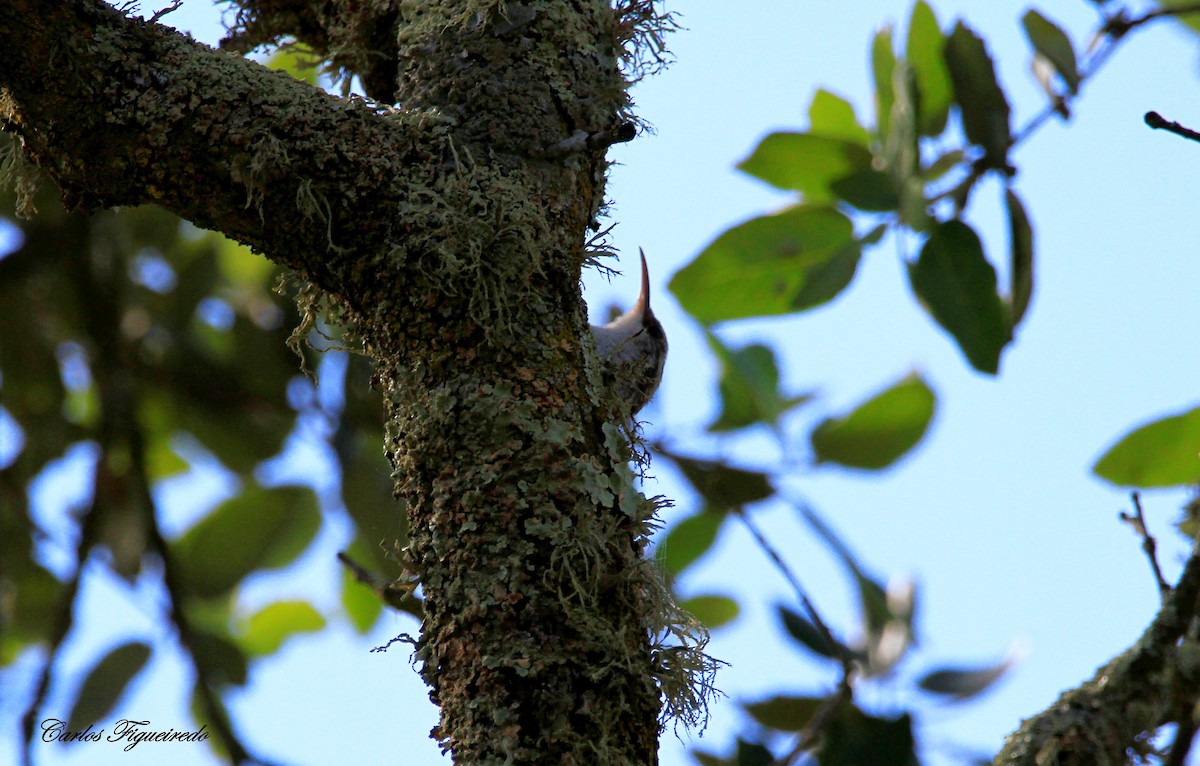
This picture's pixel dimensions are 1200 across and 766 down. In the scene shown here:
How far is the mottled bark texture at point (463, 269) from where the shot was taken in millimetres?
1146

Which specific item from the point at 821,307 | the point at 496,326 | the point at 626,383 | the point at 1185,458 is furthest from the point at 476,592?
the point at 626,383

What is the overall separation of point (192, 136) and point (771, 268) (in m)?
0.94

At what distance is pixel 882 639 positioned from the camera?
1817 millimetres

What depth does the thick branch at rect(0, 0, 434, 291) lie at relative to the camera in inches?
50.2

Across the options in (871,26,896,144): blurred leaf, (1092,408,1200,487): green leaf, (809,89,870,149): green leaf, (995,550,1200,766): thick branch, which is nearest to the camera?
(995,550,1200,766): thick branch

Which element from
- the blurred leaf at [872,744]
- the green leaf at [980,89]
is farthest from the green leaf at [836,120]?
the blurred leaf at [872,744]

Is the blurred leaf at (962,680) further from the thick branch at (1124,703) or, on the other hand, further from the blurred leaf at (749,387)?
the blurred leaf at (749,387)

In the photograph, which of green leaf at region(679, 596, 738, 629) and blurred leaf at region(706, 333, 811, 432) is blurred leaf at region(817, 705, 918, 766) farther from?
green leaf at region(679, 596, 738, 629)

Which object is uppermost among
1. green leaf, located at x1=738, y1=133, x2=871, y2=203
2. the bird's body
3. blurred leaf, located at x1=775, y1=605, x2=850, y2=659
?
the bird's body

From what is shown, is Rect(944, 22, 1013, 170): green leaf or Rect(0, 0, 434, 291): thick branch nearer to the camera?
Rect(0, 0, 434, 291): thick branch

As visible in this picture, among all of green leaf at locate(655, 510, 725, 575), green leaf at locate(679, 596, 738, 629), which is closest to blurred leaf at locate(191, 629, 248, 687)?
green leaf at locate(679, 596, 738, 629)

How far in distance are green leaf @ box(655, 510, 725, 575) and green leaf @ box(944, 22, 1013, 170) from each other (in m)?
0.87

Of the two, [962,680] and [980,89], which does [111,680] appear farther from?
[980,89]

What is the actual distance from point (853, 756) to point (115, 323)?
2.13 meters
